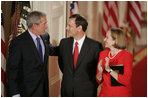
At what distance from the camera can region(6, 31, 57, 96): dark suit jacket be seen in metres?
2.72

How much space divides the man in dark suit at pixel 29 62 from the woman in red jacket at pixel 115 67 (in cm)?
70

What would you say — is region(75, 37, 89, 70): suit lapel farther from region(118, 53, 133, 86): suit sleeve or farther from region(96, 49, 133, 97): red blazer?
region(118, 53, 133, 86): suit sleeve

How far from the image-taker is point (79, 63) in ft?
9.76

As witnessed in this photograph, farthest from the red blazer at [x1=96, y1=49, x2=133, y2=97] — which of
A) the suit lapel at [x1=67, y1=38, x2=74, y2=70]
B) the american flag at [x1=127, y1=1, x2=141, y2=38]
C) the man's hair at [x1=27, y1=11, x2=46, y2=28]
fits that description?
the american flag at [x1=127, y1=1, x2=141, y2=38]

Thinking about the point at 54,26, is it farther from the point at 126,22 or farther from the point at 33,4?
the point at 126,22

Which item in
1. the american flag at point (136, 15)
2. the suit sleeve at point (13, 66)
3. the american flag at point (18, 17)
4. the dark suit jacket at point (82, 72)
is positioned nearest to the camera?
the suit sleeve at point (13, 66)

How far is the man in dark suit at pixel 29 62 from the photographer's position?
107 inches

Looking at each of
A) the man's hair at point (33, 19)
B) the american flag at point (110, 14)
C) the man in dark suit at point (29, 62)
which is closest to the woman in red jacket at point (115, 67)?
the man in dark suit at point (29, 62)

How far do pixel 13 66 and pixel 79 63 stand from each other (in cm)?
79

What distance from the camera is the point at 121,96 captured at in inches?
106

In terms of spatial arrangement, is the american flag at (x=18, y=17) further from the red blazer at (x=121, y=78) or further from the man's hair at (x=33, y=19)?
the red blazer at (x=121, y=78)

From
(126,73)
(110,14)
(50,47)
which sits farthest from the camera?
(110,14)

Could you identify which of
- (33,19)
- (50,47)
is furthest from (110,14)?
(33,19)

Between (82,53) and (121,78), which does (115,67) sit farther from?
(82,53)
